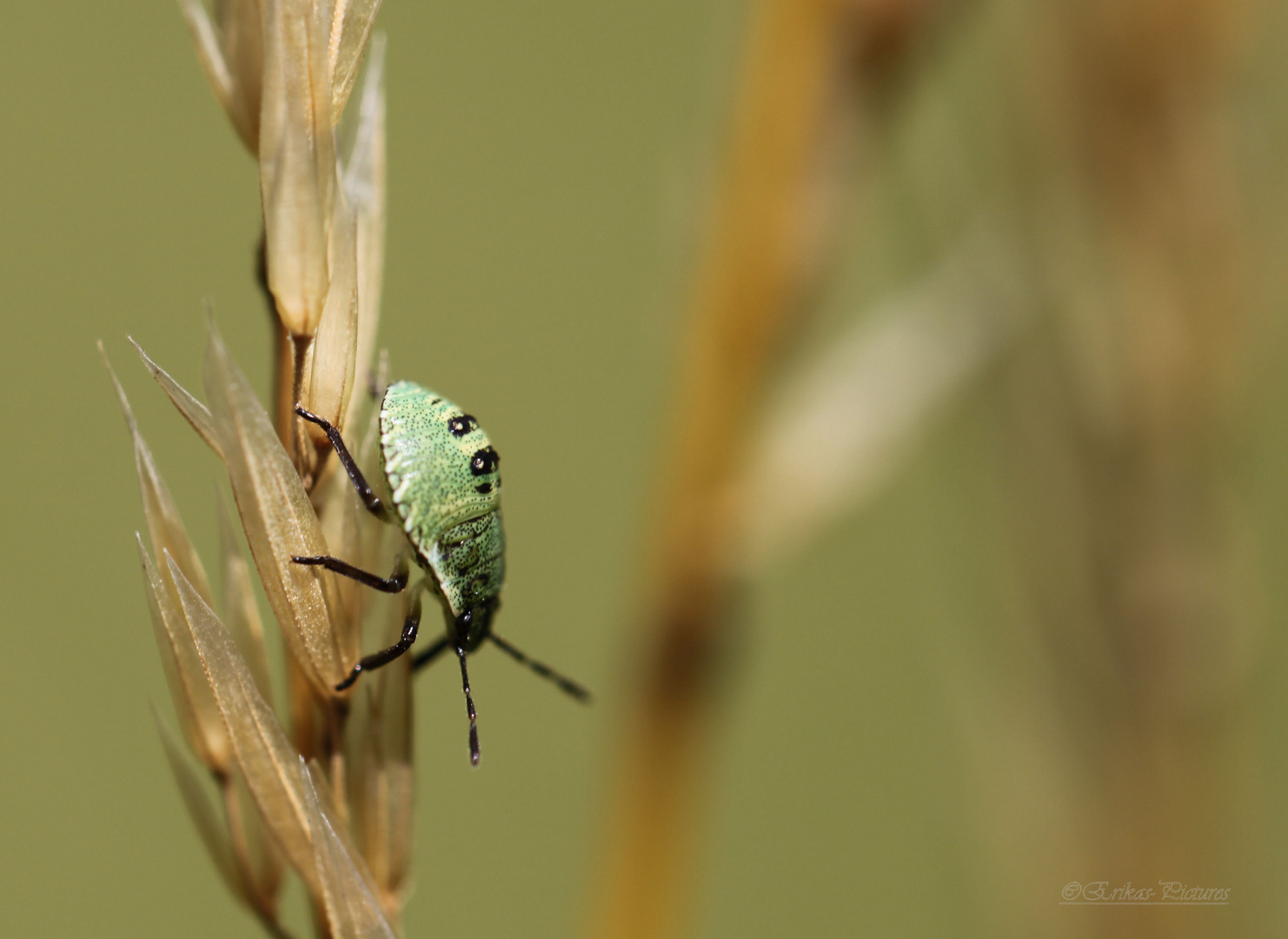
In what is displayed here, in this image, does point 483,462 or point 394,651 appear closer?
point 394,651

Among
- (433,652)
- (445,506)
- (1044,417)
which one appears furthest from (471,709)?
(1044,417)

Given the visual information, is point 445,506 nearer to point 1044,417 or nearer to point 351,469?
point 351,469

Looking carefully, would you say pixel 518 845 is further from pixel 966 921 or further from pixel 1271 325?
pixel 1271 325

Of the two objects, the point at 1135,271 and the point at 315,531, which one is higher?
the point at 1135,271

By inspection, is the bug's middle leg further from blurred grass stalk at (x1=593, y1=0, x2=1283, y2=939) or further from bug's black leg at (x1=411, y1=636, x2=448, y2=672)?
blurred grass stalk at (x1=593, y1=0, x2=1283, y2=939)

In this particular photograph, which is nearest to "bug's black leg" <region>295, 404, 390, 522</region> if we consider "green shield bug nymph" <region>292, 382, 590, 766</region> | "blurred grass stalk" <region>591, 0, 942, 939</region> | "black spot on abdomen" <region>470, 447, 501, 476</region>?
"green shield bug nymph" <region>292, 382, 590, 766</region>

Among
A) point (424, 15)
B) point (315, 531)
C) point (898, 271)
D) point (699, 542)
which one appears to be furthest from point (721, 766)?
point (424, 15)
